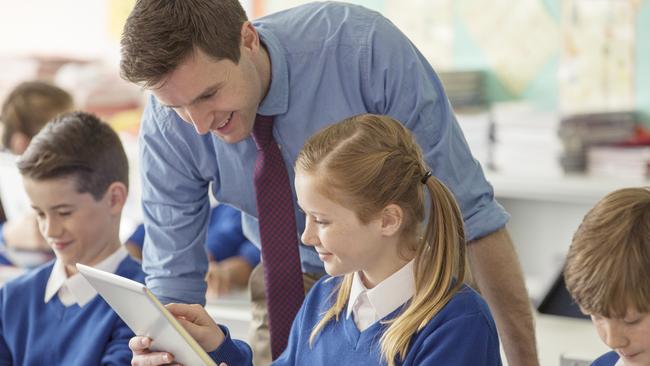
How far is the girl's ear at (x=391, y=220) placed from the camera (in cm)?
147

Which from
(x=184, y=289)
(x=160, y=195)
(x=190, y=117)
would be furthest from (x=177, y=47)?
(x=184, y=289)

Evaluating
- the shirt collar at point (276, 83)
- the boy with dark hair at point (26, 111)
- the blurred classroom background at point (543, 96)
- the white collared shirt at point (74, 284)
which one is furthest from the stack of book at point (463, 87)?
the shirt collar at point (276, 83)

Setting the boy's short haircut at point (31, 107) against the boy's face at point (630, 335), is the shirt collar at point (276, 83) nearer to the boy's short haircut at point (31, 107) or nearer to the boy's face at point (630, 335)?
the boy's face at point (630, 335)

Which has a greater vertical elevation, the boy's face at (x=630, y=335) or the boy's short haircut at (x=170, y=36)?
the boy's short haircut at (x=170, y=36)

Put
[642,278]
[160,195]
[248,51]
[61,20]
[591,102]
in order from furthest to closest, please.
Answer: [61,20] → [591,102] → [160,195] → [248,51] → [642,278]

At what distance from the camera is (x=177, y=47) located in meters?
1.51

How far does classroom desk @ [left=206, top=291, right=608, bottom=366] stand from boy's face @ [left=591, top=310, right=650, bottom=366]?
1.70 ft

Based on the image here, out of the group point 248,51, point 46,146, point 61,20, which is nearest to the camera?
point 248,51

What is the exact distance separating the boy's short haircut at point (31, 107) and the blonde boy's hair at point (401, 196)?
1593 mm

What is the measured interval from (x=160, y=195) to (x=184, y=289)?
172 mm

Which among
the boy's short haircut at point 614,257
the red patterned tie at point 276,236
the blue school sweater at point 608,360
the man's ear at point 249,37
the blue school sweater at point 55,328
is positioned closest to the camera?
the boy's short haircut at point 614,257

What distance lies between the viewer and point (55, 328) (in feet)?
6.46

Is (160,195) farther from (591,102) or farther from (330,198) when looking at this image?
(591,102)

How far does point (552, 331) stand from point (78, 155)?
40.0 inches
